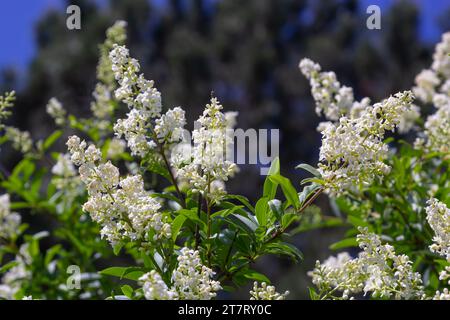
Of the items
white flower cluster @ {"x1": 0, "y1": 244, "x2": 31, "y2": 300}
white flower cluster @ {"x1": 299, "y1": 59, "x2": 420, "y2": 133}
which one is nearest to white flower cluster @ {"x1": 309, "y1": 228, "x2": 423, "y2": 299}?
white flower cluster @ {"x1": 299, "y1": 59, "x2": 420, "y2": 133}

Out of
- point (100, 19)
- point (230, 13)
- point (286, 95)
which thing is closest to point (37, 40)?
point (100, 19)

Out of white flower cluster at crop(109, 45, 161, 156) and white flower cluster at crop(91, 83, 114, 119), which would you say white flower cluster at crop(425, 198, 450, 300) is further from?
white flower cluster at crop(91, 83, 114, 119)

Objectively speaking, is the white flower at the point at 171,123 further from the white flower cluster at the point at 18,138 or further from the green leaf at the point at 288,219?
the white flower cluster at the point at 18,138

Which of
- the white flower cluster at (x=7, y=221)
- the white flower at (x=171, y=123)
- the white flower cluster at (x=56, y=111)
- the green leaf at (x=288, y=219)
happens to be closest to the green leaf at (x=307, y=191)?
the green leaf at (x=288, y=219)

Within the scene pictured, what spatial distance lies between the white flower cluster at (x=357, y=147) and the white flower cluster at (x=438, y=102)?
2.87 feet

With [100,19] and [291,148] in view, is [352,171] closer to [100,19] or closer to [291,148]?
[291,148]

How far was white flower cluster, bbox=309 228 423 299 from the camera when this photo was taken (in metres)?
1.58

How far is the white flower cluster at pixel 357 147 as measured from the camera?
1.57 m

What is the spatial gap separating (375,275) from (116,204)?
0.67 m

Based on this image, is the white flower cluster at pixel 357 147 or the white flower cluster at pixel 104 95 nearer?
the white flower cluster at pixel 357 147

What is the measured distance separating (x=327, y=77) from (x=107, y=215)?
130 centimetres

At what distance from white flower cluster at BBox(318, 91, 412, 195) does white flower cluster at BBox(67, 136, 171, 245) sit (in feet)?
1.42

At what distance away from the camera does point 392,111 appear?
1626 mm

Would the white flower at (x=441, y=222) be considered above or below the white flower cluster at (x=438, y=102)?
below
